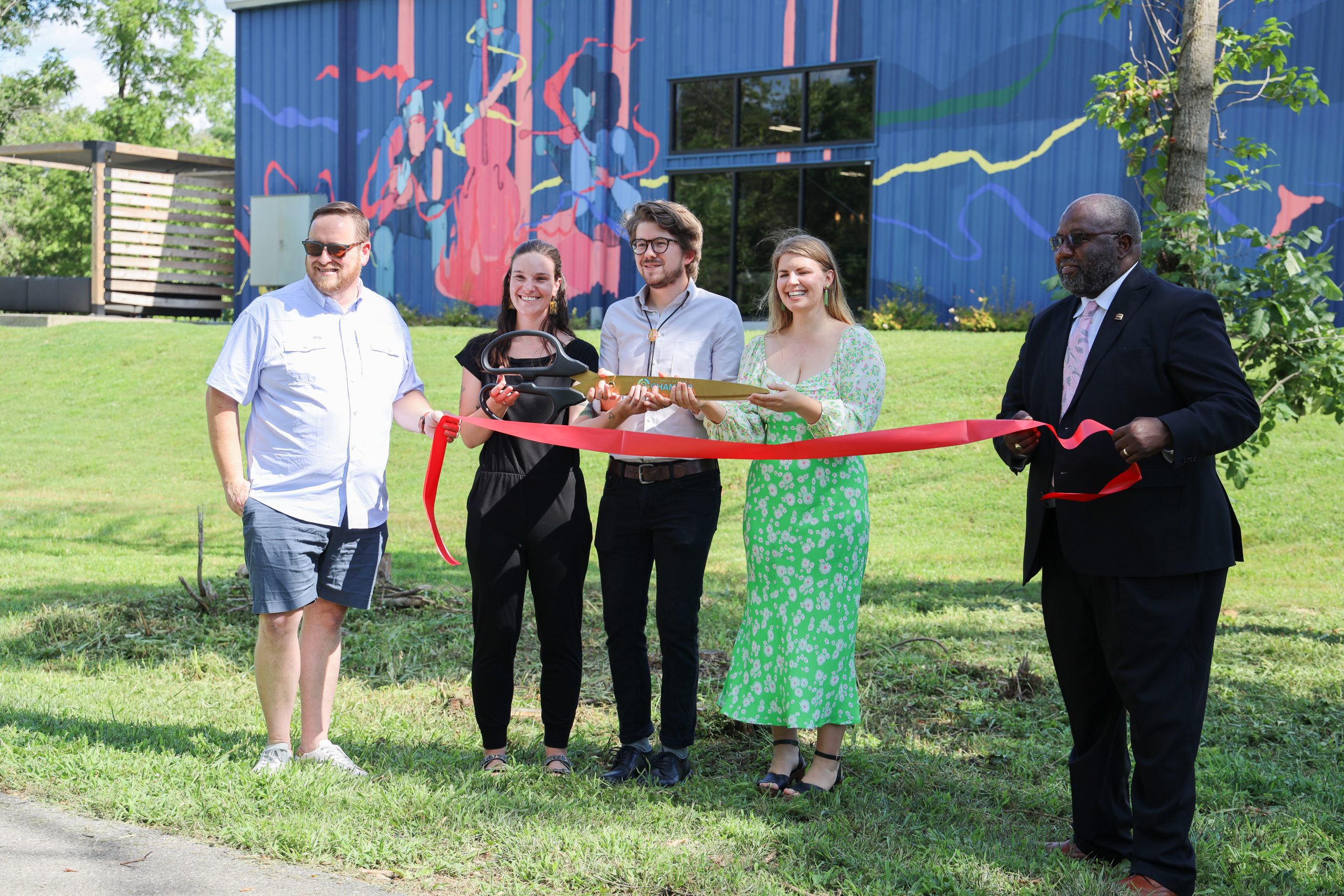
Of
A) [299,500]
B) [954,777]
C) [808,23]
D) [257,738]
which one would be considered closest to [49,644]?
[257,738]

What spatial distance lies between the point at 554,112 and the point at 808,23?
16.5 feet

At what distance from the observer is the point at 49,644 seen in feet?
20.6

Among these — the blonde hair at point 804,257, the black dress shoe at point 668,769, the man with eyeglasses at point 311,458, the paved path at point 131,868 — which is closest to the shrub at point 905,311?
the blonde hair at point 804,257

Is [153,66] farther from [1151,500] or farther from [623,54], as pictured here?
[1151,500]

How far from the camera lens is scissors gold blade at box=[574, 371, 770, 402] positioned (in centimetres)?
405

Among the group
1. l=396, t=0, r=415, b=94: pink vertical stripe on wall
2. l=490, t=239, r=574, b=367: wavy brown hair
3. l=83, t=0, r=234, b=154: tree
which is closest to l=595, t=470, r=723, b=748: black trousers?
l=490, t=239, r=574, b=367: wavy brown hair

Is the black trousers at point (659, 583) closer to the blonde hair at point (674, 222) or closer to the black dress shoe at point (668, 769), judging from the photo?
the black dress shoe at point (668, 769)

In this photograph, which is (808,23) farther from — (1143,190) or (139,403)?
(1143,190)

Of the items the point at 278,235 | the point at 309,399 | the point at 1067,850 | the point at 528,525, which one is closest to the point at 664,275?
the point at 528,525

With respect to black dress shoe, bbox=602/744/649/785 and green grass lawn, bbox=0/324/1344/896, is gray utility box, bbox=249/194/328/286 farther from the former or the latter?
black dress shoe, bbox=602/744/649/785

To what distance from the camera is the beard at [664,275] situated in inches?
170

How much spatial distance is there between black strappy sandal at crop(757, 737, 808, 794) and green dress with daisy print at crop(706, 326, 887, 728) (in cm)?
12

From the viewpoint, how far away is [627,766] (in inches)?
171

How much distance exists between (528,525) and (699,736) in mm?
1301
